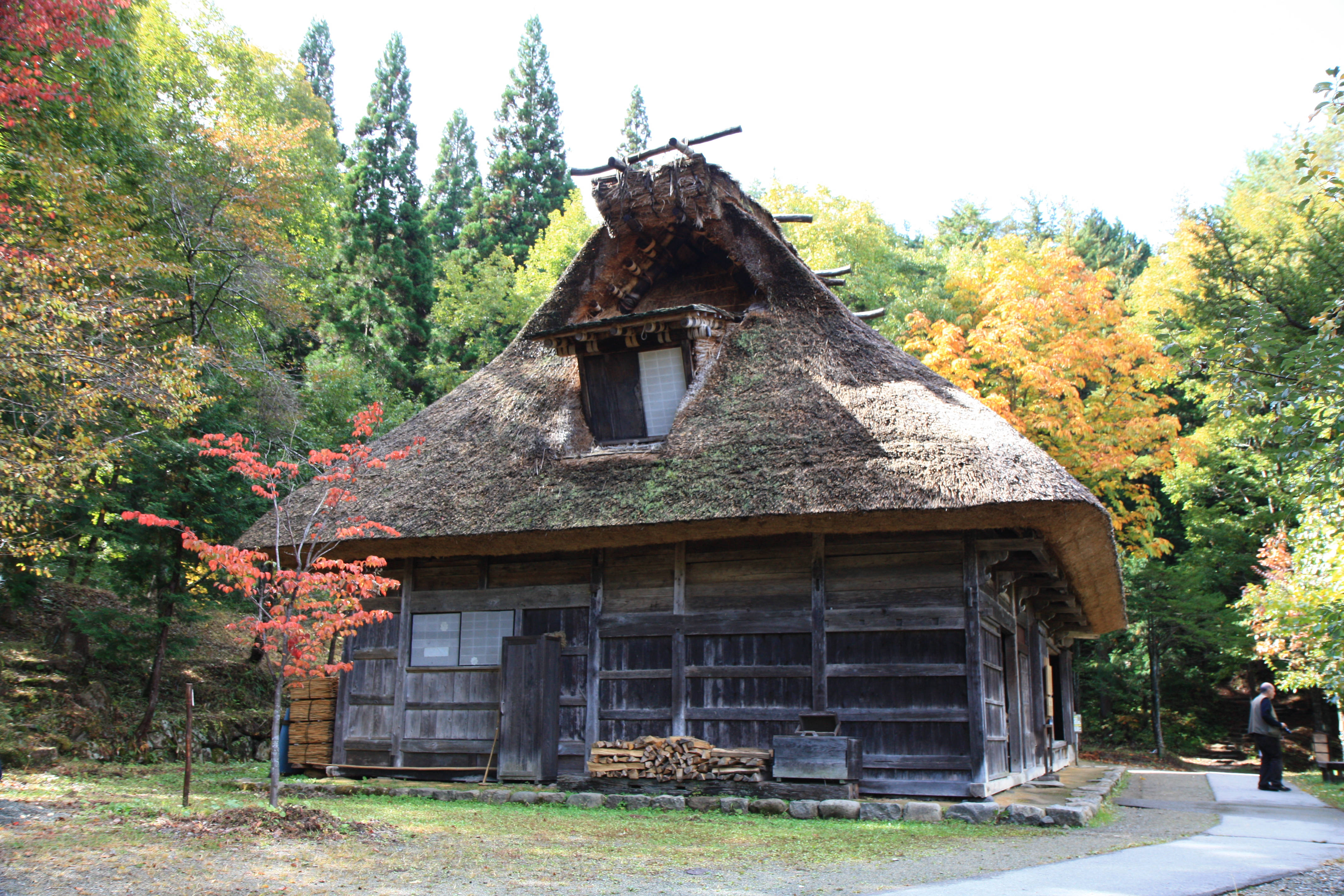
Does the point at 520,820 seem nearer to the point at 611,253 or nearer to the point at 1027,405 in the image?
the point at 611,253

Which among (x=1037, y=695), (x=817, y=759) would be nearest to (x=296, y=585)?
(x=817, y=759)

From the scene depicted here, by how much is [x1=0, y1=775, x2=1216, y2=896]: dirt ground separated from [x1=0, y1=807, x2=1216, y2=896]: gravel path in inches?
0.8

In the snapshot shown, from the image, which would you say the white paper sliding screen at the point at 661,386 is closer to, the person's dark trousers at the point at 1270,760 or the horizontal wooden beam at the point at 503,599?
the horizontal wooden beam at the point at 503,599

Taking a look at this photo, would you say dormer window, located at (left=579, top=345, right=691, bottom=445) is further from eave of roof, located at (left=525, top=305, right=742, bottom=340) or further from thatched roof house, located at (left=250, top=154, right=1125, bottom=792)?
eave of roof, located at (left=525, top=305, right=742, bottom=340)

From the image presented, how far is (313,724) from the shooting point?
12734 mm

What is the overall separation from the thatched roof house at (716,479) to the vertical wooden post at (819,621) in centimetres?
3

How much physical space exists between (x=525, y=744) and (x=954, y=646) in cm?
538

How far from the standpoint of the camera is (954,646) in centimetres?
1002

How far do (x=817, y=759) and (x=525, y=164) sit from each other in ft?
112

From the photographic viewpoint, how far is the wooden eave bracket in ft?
40.7

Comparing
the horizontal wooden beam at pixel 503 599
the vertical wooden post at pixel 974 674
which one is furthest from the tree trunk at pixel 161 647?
the vertical wooden post at pixel 974 674

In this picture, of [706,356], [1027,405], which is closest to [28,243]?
[706,356]

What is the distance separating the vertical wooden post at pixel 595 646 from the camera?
37.0 feet

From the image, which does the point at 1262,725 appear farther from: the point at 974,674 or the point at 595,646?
the point at 595,646
